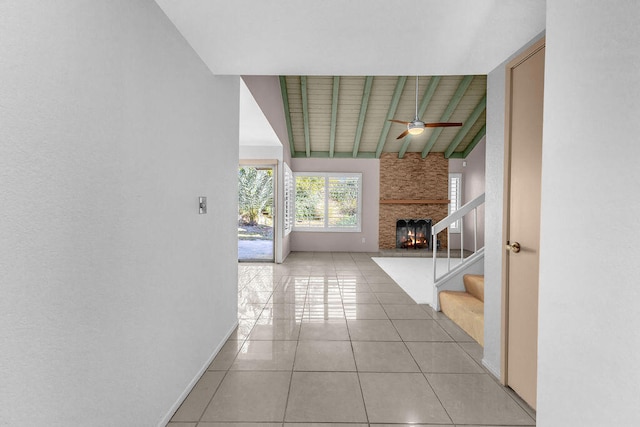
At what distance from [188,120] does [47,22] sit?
1045mm

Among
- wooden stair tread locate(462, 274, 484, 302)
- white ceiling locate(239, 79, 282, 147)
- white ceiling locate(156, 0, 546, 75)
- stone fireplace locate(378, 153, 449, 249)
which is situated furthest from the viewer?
stone fireplace locate(378, 153, 449, 249)

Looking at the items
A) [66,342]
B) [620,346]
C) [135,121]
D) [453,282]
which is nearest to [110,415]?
[66,342]

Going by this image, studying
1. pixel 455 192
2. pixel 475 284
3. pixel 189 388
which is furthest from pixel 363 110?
pixel 189 388

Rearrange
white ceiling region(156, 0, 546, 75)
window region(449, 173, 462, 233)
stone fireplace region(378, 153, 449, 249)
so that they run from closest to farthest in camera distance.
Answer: white ceiling region(156, 0, 546, 75) < stone fireplace region(378, 153, 449, 249) < window region(449, 173, 462, 233)

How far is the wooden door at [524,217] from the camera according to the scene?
6.38ft

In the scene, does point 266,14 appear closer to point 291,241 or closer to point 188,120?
point 188,120

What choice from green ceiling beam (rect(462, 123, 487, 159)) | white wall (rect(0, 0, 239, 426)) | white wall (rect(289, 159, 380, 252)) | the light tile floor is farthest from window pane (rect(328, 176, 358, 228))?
white wall (rect(0, 0, 239, 426))

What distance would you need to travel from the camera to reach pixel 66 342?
1100 mm

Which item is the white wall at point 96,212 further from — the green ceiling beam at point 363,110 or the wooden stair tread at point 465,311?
the green ceiling beam at point 363,110

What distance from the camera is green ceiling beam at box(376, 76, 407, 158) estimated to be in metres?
6.34

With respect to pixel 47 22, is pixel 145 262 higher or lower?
lower

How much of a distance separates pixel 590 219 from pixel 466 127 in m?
7.52

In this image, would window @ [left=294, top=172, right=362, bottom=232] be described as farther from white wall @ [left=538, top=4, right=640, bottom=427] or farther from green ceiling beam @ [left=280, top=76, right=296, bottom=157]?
white wall @ [left=538, top=4, right=640, bottom=427]

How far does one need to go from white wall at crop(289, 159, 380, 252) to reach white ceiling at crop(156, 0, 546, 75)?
21.0 feet
